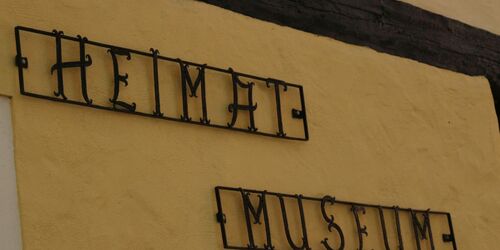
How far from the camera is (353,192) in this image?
4082 millimetres

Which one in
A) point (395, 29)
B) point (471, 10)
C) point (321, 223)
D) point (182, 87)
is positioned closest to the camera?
point (182, 87)

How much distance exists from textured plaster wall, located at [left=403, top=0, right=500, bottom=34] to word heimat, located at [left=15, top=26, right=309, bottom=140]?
1.15 meters

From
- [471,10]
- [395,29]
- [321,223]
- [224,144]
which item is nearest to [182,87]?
[224,144]

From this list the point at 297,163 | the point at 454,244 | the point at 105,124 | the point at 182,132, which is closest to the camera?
the point at 105,124

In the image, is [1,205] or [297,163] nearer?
[1,205]

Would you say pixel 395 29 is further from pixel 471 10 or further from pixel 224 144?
pixel 224 144

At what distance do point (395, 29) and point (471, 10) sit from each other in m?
0.60

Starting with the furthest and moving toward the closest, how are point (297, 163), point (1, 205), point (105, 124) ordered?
point (297, 163) < point (105, 124) < point (1, 205)

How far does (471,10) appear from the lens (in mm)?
5047

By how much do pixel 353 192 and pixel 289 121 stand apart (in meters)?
0.41

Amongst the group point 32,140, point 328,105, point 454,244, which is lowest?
point 454,244

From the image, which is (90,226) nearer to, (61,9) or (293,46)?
(61,9)

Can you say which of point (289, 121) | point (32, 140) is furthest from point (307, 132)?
point (32, 140)

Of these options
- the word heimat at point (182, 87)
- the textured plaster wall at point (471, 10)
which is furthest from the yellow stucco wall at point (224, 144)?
the textured plaster wall at point (471, 10)
